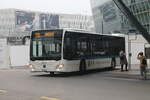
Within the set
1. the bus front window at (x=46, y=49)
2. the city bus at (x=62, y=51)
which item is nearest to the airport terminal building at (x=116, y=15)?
the city bus at (x=62, y=51)

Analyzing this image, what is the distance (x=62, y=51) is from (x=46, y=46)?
1201 millimetres

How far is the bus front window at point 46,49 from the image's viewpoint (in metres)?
19.7

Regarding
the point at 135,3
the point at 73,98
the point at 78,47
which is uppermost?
the point at 135,3

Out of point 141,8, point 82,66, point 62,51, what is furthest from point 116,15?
point 62,51

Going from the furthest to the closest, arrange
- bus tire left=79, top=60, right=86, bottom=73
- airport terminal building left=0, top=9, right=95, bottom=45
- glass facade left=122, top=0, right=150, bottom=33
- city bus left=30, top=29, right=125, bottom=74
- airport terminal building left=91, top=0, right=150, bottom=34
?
1. airport terminal building left=0, top=9, right=95, bottom=45
2. airport terminal building left=91, top=0, right=150, bottom=34
3. glass facade left=122, top=0, right=150, bottom=33
4. bus tire left=79, top=60, right=86, bottom=73
5. city bus left=30, top=29, right=125, bottom=74

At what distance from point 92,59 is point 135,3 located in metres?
30.6

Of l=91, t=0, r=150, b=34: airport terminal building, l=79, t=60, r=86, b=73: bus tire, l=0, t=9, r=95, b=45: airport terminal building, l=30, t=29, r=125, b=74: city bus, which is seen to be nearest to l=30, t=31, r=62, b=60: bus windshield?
l=30, t=29, r=125, b=74: city bus

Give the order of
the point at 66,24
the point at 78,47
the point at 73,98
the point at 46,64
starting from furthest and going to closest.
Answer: the point at 66,24, the point at 78,47, the point at 46,64, the point at 73,98

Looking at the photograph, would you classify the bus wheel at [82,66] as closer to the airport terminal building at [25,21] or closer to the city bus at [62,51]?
the city bus at [62,51]

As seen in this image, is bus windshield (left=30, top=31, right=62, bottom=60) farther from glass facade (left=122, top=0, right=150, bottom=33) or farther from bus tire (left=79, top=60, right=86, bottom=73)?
glass facade (left=122, top=0, right=150, bottom=33)

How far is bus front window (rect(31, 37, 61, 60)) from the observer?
64.5 ft

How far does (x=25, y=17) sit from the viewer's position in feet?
347

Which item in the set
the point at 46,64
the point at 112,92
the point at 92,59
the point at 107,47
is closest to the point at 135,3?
the point at 107,47

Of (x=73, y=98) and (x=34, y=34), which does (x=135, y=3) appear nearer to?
(x=34, y=34)
